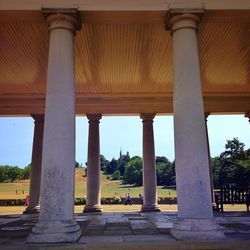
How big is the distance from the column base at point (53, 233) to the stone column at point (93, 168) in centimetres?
4773

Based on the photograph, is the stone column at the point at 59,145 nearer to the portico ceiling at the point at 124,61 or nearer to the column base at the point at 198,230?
the portico ceiling at the point at 124,61

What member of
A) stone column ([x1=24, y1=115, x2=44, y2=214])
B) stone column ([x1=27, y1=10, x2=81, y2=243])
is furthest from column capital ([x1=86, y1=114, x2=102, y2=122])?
stone column ([x1=27, y1=10, x2=81, y2=243])

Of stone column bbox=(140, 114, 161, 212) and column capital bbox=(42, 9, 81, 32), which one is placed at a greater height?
column capital bbox=(42, 9, 81, 32)

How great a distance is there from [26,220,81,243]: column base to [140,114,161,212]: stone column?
1987 inches

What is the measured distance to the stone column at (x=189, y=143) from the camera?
37000 millimetres

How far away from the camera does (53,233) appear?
35438 millimetres

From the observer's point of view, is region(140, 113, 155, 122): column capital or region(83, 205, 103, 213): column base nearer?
region(83, 205, 103, 213): column base

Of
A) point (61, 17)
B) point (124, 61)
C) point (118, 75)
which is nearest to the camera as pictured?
point (61, 17)

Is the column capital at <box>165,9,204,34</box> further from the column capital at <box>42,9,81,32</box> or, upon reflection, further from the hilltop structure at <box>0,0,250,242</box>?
the column capital at <box>42,9,81,32</box>

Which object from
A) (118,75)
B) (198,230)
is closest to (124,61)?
(118,75)

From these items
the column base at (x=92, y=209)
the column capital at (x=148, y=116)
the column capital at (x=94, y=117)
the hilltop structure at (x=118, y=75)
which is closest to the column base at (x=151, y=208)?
the hilltop structure at (x=118, y=75)

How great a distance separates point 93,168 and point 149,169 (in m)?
15.5

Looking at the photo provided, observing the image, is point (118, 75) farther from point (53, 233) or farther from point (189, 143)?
point (53, 233)

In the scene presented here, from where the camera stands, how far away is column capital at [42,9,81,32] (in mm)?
42750
